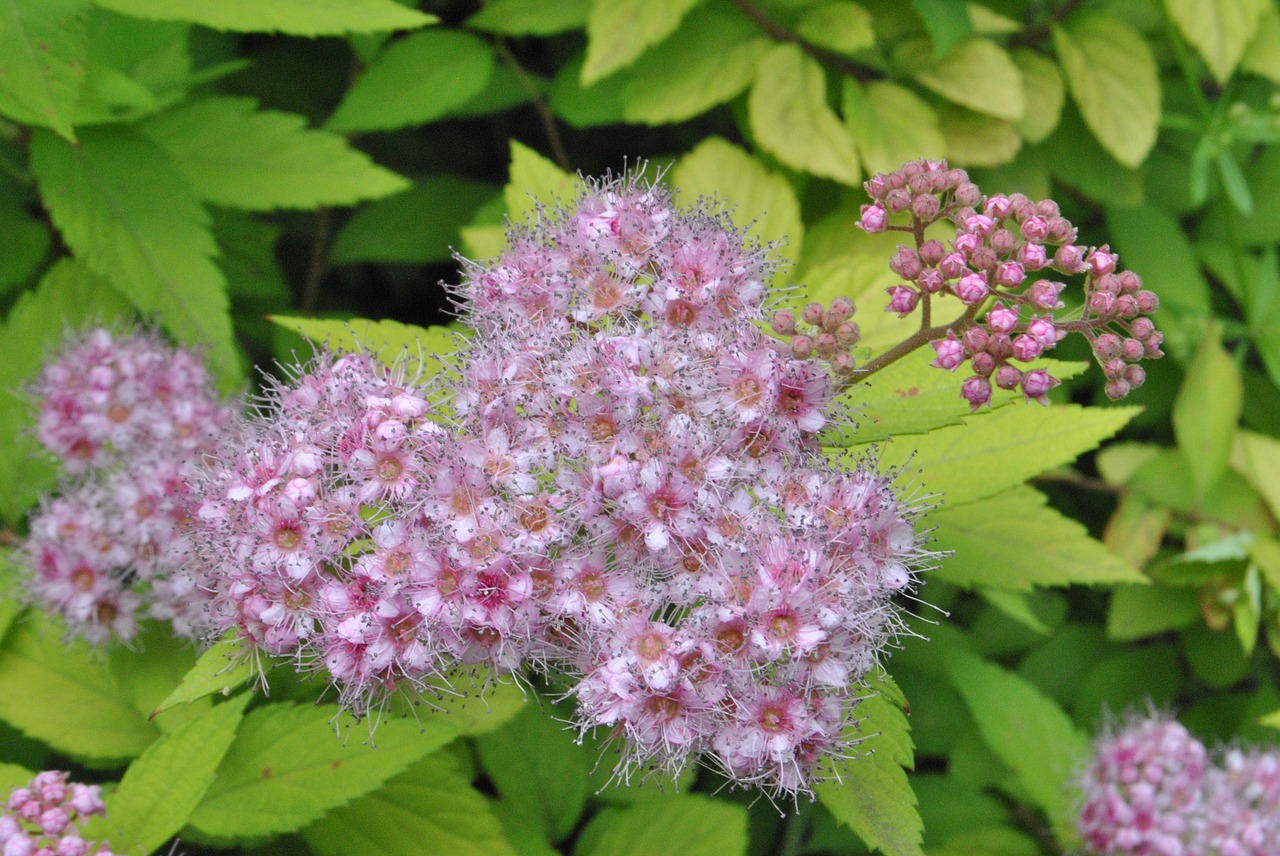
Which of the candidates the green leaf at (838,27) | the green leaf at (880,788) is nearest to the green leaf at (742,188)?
the green leaf at (838,27)

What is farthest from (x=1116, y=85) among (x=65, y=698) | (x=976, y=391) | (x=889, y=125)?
(x=65, y=698)

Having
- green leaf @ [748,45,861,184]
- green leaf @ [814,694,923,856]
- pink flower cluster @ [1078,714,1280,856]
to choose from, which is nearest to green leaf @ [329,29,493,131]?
green leaf @ [748,45,861,184]

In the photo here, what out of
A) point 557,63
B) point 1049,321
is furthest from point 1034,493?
point 557,63

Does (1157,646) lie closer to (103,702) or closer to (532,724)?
(532,724)

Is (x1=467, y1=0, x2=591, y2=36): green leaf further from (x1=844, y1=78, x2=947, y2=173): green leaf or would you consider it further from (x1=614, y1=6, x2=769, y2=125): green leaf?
(x1=844, y1=78, x2=947, y2=173): green leaf

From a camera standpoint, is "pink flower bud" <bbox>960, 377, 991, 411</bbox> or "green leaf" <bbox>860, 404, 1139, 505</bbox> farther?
"green leaf" <bbox>860, 404, 1139, 505</bbox>

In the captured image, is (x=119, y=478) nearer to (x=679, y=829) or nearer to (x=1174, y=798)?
(x=679, y=829)
